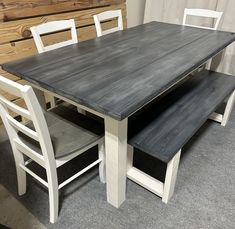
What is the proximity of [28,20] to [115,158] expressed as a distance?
1.51 m

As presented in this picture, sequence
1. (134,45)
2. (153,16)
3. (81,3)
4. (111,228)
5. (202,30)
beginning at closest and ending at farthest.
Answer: (111,228), (134,45), (202,30), (81,3), (153,16)

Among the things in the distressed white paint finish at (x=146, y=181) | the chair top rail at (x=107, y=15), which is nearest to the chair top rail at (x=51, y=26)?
the chair top rail at (x=107, y=15)

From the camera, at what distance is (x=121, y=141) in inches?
49.5

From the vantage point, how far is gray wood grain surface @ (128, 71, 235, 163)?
4.37 feet

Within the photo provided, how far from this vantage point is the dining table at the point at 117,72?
1157 mm

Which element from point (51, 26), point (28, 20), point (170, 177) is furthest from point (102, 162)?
point (28, 20)

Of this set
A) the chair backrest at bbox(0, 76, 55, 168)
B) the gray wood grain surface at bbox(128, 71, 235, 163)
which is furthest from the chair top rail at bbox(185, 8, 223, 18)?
the chair backrest at bbox(0, 76, 55, 168)

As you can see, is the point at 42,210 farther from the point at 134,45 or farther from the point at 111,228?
the point at 134,45

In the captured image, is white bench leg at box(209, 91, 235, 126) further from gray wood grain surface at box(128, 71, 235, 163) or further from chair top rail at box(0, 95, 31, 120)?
chair top rail at box(0, 95, 31, 120)

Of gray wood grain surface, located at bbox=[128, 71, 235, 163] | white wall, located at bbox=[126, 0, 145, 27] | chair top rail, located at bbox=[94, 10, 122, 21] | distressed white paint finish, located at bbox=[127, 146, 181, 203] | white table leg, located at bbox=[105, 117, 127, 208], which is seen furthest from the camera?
white wall, located at bbox=[126, 0, 145, 27]

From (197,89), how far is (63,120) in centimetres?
106

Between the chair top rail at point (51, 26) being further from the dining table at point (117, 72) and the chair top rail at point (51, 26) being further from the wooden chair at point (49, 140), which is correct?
the wooden chair at point (49, 140)

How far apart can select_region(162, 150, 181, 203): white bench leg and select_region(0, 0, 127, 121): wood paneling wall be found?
149 centimetres

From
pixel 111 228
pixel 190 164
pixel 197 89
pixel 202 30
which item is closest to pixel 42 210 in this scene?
pixel 111 228
